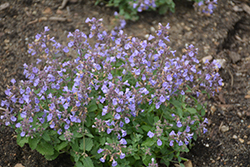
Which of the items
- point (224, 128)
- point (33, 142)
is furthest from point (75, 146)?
point (224, 128)

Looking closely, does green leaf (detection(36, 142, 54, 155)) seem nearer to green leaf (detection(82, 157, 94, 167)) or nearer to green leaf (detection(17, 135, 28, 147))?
green leaf (detection(17, 135, 28, 147))

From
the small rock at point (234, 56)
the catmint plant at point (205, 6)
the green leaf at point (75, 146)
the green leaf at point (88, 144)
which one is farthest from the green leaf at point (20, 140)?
the catmint plant at point (205, 6)

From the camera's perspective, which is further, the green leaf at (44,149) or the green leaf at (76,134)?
the green leaf at (44,149)

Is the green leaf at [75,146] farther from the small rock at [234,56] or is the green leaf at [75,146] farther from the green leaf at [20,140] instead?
the small rock at [234,56]

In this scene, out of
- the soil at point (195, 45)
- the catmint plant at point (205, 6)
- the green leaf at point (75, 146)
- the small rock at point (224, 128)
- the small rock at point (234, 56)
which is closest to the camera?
the green leaf at point (75, 146)

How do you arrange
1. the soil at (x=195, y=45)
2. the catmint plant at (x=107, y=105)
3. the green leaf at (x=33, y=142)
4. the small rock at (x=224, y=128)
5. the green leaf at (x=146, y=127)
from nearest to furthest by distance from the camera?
the catmint plant at (x=107, y=105), the green leaf at (x=33, y=142), the green leaf at (x=146, y=127), the soil at (x=195, y=45), the small rock at (x=224, y=128)

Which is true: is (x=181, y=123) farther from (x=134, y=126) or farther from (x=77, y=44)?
(x=77, y=44)

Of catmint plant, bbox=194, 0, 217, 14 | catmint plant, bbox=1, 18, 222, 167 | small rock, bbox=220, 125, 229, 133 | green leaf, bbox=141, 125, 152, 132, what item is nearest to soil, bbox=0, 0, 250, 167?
small rock, bbox=220, 125, 229, 133

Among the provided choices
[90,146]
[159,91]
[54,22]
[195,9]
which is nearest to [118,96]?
[159,91]
